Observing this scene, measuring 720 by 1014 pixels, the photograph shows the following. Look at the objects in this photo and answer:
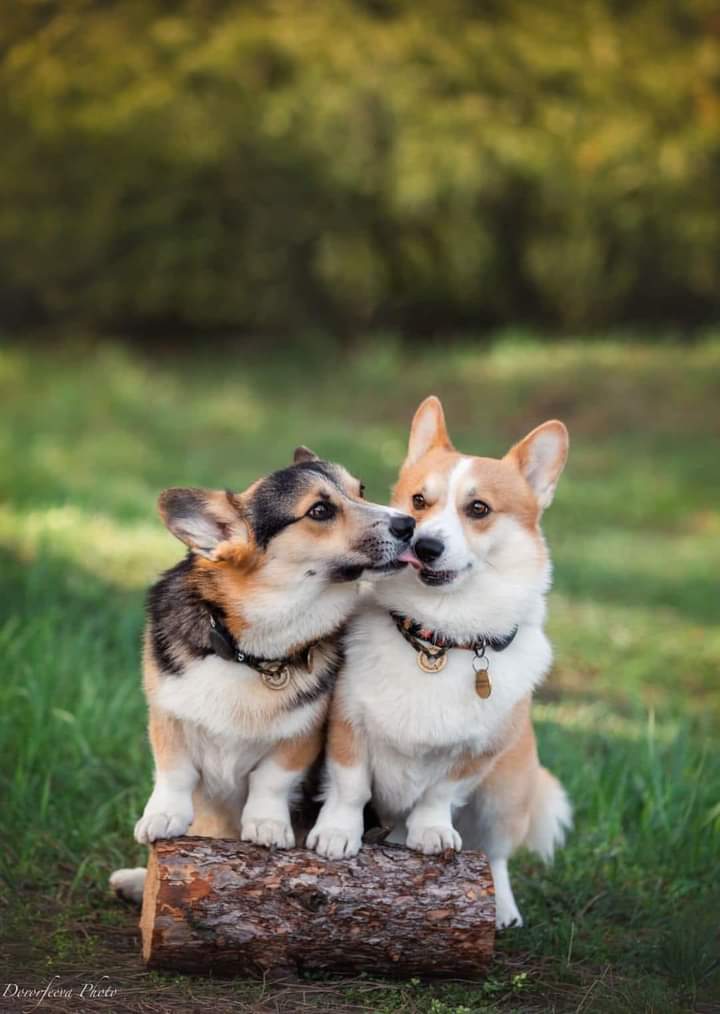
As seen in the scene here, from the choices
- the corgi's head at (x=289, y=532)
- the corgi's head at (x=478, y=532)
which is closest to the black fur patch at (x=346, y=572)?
the corgi's head at (x=289, y=532)

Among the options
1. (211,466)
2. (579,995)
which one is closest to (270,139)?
(211,466)

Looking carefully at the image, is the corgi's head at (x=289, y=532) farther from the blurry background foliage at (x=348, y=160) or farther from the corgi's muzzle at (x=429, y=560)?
the blurry background foliage at (x=348, y=160)

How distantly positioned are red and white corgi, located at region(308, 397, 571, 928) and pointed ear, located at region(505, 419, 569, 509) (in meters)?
0.02

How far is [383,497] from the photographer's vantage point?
8492mm

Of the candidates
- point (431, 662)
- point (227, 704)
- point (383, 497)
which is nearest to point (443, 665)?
point (431, 662)

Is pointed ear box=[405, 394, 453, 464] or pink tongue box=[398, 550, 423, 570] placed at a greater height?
pointed ear box=[405, 394, 453, 464]

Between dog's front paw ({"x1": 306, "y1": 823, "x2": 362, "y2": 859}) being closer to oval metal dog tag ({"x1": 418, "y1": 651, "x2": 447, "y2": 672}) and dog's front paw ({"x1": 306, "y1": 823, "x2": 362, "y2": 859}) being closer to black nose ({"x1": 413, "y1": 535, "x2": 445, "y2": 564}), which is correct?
oval metal dog tag ({"x1": 418, "y1": 651, "x2": 447, "y2": 672})

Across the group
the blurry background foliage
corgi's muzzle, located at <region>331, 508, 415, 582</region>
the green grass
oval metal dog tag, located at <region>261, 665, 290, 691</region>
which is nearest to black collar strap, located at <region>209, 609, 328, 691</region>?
oval metal dog tag, located at <region>261, 665, 290, 691</region>

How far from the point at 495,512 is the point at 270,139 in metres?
10.4

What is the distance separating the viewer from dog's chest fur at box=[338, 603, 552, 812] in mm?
3080

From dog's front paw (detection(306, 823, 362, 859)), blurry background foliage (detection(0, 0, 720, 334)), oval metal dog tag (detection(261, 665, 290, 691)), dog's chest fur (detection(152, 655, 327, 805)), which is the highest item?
blurry background foliage (detection(0, 0, 720, 334))

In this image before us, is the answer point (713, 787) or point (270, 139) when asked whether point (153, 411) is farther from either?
point (713, 787)

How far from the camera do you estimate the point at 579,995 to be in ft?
10.2

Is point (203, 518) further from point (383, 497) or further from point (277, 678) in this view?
point (383, 497)
